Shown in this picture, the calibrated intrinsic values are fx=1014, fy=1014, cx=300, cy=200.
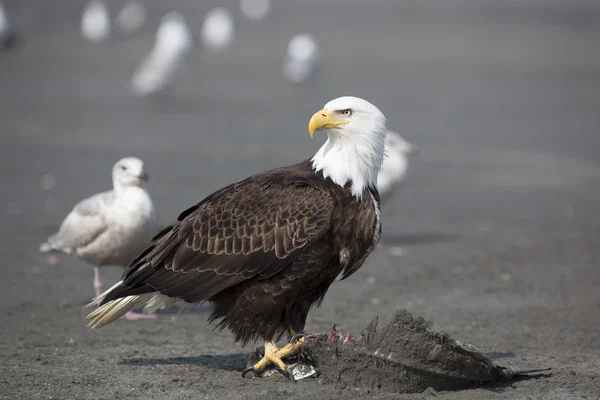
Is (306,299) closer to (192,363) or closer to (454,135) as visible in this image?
(192,363)

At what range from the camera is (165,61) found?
84.3 feet

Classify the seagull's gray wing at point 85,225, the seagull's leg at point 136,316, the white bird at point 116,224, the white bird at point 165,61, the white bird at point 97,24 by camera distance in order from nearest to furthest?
the seagull's leg at point 136,316
the white bird at point 116,224
the seagull's gray wing at point 85,225
the white bird at point 165,61
the white bird at point 97,24

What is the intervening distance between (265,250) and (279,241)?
122 millimetres

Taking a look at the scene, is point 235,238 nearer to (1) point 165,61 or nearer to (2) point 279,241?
(2) point 279,241

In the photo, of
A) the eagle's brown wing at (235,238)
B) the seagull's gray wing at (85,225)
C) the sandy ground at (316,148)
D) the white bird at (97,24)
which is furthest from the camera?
the white bird at (97,24)

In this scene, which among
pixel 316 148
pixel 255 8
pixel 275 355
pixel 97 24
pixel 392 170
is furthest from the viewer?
pixel 255 8

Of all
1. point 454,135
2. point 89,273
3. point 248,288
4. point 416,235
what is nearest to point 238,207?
point 248,288

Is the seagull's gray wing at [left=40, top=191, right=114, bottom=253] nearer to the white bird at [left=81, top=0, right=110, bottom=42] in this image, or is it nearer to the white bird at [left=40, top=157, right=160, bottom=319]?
the white bird at [left=40, top=157, right=160, bottom=319]

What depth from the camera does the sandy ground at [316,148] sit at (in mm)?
7758

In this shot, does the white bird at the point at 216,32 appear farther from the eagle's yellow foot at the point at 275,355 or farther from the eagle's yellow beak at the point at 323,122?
the eagle's yellow foot at the point at 275,355

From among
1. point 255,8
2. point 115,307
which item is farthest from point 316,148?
point 255,8

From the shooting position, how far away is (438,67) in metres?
29.9

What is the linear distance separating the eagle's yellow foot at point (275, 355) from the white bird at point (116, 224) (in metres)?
2.67

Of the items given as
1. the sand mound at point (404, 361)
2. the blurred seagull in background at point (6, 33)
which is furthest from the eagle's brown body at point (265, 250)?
the blurred seagull in background at point (6, 33)
